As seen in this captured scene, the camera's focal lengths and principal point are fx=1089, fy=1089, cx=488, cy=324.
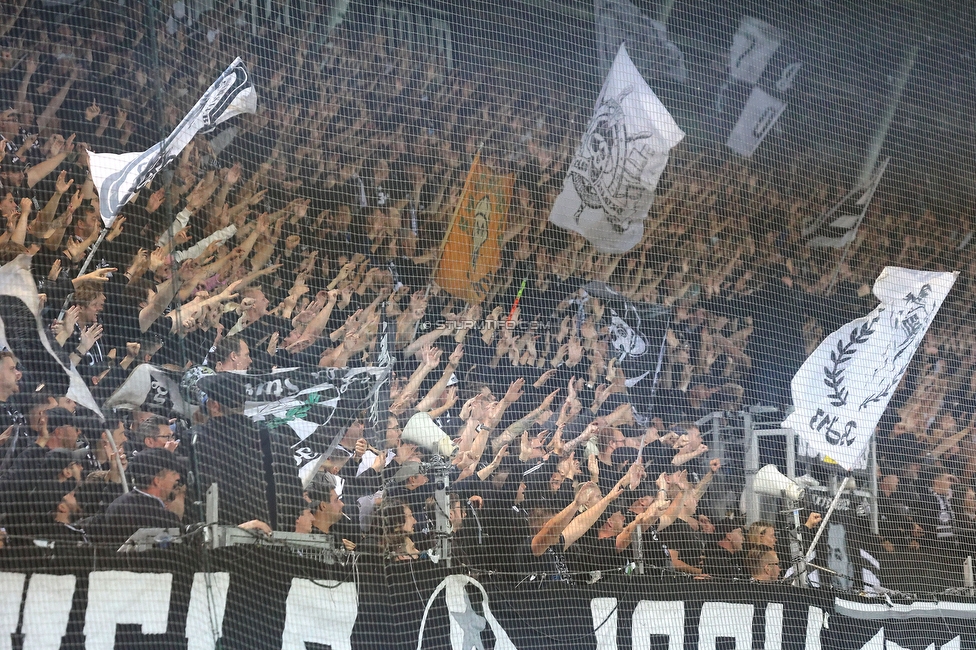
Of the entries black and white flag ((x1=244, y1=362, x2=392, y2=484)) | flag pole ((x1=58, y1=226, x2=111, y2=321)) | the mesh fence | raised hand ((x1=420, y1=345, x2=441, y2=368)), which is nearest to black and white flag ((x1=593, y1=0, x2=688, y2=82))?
the mesh fence

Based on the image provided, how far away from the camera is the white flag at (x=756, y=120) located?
6133 millimetres

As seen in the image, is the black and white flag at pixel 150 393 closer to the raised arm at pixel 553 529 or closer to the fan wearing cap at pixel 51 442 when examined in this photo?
the fan wearing cap at pixel 51 442

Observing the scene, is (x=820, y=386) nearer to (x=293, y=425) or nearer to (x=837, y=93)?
(x=837, y=93)

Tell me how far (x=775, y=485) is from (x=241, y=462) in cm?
→ 258

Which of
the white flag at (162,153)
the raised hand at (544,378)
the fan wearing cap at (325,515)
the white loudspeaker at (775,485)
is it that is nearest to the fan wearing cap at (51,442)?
the white flag at (162,153)

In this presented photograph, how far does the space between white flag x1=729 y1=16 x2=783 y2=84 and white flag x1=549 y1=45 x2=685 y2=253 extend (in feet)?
2.27

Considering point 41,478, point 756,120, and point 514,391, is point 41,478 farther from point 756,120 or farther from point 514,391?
point 756,120

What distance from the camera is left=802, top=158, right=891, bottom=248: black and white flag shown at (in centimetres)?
643

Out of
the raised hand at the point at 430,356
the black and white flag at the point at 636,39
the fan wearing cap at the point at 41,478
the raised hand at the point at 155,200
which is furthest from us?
the black and white flag at the point at 636,39

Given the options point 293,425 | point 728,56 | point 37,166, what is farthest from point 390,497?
point 728,56

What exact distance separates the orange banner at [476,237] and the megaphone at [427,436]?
99cm

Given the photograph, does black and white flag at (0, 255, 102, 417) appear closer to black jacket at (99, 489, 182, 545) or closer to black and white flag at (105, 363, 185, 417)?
black and white flag at (105, 363, 185, 417)

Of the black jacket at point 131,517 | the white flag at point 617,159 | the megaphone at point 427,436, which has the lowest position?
the black jacket at point 131,517

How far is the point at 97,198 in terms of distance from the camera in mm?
4633
